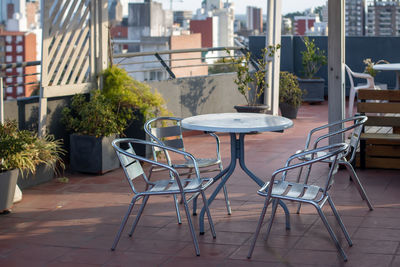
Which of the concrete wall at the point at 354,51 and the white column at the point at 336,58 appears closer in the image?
the white column at the point at 336,58

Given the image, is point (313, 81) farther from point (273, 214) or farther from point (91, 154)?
point (273, 214)

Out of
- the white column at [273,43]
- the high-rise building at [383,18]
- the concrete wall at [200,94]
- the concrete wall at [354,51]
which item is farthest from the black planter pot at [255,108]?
the high-rise building at [383,18]

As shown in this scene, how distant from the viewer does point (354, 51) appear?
1294 centimetres

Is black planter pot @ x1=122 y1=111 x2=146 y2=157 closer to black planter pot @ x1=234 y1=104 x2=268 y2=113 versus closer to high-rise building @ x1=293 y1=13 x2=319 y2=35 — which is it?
black planter pot @ x1=234 y1=104 x2=268 y2=113

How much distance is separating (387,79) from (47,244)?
32.5 feet

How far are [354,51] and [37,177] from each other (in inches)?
343

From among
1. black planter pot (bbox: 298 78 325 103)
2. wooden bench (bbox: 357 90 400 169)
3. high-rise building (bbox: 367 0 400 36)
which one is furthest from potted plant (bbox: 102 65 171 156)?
high-rise building (bbox: 367 0 400 36)

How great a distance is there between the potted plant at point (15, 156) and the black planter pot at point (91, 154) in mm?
398

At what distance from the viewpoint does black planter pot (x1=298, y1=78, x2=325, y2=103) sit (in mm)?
11984

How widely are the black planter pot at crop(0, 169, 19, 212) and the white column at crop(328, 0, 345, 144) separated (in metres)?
3.16

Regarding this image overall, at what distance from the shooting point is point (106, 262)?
12.3 feet

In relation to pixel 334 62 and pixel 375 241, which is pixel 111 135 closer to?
pixel 334 62

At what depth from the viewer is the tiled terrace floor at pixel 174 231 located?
12.4 ft

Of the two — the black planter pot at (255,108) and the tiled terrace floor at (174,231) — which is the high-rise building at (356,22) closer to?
the black planter pot at (255,108)
